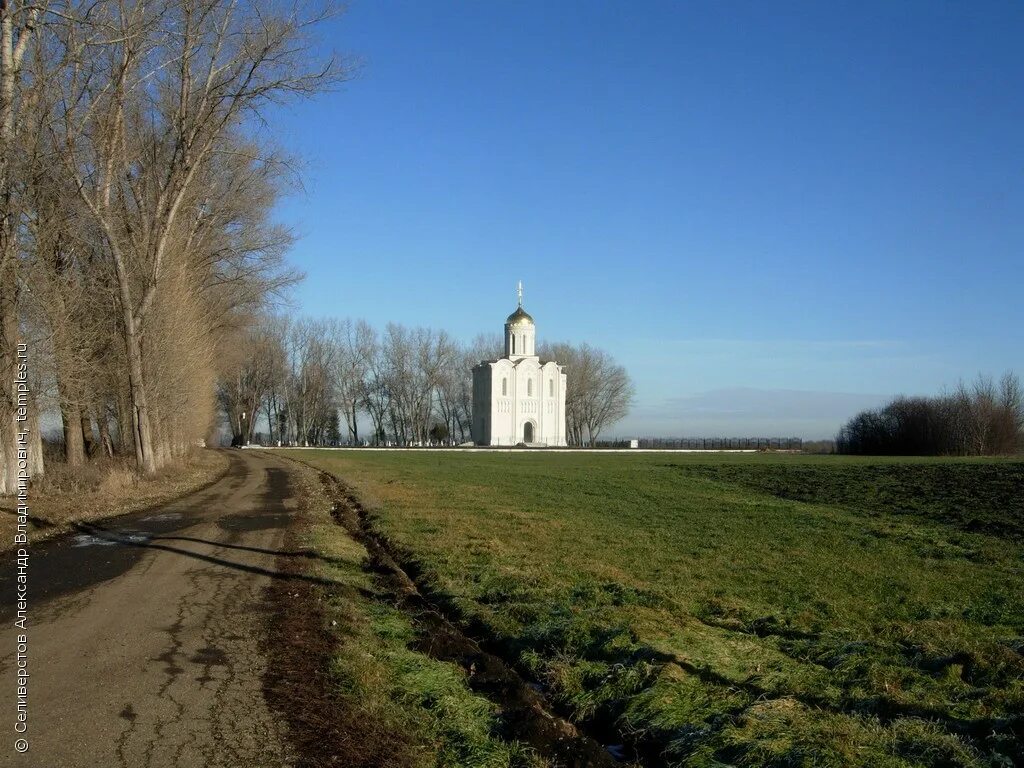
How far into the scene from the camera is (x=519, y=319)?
9638cm

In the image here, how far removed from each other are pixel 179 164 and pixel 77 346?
7.49 m

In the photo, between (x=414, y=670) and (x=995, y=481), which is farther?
(x=995, y=481)

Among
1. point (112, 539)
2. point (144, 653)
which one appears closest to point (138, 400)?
point (112, 539)

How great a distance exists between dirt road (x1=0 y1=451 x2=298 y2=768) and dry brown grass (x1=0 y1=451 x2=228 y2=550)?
1.52 meters

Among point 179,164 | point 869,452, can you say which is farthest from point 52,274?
point 869,452

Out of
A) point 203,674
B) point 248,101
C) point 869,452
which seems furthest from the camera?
point 869,452

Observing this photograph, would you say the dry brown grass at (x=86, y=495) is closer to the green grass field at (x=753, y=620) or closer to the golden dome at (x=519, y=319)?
the green grass field at (x=753, y=620)

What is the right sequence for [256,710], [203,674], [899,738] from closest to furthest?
1. [899,738]
2. [256,710]
3. [203,674]

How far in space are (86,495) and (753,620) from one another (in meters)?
16.1

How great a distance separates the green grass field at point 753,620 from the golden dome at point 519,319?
7501 centimetres

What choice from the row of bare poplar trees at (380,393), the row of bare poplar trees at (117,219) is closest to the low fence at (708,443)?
the row of bare poplar trees at (380,393)

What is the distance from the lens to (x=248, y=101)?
84.3 ft

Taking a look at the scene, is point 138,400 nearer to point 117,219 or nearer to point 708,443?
point 117,219

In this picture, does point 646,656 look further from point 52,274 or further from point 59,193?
point 59,193
